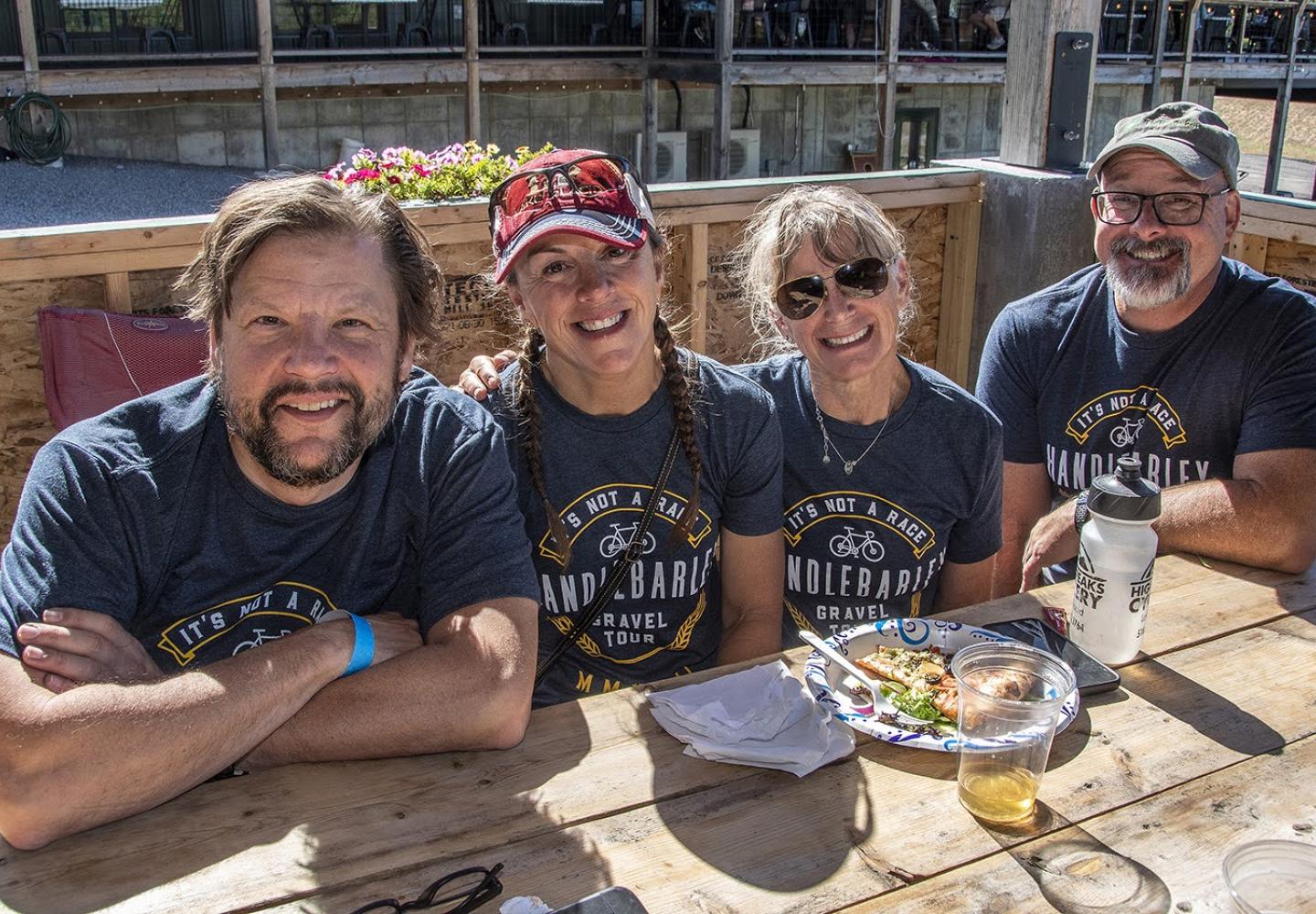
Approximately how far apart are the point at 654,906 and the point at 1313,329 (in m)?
2.21

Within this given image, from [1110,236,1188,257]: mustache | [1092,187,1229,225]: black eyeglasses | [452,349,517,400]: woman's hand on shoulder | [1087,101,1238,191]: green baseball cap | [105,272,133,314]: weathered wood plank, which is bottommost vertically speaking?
[105,272,133,314]: weathered wood plank

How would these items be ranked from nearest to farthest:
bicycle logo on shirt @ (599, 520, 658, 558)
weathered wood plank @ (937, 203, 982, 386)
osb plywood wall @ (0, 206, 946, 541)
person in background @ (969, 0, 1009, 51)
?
bicycle logo on shirt @ (599, 520, 658, 558), osb plywood wall @ (0, 206, 946, 541), weathered wood plank @ (937, 203, 982, 386), person in background @ (969, 0, 1009, 51)

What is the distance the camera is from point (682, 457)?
2420 mm

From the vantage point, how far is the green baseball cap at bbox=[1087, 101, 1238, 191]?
2.85 metres

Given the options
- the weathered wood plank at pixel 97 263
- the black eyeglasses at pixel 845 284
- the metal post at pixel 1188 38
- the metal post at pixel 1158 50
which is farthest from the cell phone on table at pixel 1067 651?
the metal post at pixel 1188 38

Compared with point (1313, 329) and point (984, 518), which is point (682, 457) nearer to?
point (984, 518)

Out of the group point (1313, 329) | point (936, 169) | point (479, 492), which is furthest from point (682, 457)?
point (936, 169)

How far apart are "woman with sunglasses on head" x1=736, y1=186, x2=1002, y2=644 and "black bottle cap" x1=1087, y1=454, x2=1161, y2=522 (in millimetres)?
671

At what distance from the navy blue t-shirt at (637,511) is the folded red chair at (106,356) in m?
1.96

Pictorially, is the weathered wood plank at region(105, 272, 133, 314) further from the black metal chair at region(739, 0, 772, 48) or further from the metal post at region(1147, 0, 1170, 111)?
the metal post at region(1147, 0, 1170, 111)

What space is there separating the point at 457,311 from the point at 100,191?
9432 millimetres

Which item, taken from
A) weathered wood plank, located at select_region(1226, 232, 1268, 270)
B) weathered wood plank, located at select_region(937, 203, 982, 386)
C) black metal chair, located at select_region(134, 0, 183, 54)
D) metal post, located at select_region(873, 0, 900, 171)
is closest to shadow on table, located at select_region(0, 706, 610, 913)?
weathered wood plank, located at select_region(1226, 232, 1268, 270)

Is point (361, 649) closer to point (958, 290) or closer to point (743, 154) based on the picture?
point (958, 290)

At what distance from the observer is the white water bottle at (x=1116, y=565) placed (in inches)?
73.5
